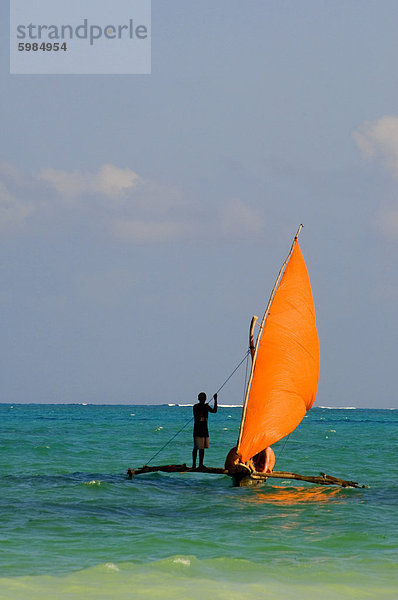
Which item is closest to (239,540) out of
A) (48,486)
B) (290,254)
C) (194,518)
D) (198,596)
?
(194,518)

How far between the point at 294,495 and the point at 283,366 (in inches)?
127

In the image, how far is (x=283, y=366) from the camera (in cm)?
1984

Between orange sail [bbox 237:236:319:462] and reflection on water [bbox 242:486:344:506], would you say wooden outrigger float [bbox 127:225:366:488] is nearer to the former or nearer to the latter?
orange sail [bbox 237:236:319:462]

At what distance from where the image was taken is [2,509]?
52.4 feet

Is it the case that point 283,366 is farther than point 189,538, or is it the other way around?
point 283,366

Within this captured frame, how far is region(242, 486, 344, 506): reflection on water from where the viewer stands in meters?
17.6

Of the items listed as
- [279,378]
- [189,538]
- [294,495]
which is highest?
[279,378]

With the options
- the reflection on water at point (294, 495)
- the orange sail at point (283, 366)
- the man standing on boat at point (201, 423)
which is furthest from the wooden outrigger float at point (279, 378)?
the man standing on boat at point (201, 423)

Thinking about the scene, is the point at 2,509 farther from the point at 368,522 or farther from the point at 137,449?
the point at 137,449

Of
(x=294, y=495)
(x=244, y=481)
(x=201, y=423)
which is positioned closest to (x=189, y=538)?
(x=294, y=495)

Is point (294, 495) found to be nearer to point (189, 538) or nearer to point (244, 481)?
point (244, 481)

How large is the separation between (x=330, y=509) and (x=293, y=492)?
279 cm

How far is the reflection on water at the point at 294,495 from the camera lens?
17609 millimetres

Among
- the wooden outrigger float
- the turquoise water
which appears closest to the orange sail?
the wooden outrigger float
